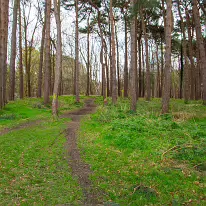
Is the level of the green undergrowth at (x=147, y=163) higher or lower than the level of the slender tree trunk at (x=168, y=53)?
lower

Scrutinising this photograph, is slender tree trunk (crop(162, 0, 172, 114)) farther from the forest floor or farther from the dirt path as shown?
the dirt path

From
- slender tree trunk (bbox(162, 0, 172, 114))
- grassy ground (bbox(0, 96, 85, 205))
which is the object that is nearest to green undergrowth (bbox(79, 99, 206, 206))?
grassy ground (bbox(0, 96, 85, 205))

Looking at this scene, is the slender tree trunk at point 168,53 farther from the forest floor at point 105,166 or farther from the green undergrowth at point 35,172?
the green undergrowth at point 35,172

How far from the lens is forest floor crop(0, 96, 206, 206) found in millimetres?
3791

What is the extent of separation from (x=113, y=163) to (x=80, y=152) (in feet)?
4.09

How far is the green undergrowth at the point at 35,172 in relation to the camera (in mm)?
3748

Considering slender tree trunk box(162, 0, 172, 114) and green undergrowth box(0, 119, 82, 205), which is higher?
slender tree trunk box(162, 0, 172, 114)

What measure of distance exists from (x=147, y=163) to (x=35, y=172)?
2612mm

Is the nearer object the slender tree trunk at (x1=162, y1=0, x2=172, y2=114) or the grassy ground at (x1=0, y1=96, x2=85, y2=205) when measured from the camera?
the grassy ground at (x1=0, y1=96, x2=85, y2=205)

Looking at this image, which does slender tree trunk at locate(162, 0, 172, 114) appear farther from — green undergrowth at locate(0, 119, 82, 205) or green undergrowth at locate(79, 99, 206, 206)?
green undergrowth at locate(0, 119, 82, 205)

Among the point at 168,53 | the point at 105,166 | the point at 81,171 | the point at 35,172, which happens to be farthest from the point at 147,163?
the point at 168,53

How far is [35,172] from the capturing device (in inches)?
189

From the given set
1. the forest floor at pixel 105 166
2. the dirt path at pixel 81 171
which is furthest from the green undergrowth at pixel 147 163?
the dirt path at pixel 81 171

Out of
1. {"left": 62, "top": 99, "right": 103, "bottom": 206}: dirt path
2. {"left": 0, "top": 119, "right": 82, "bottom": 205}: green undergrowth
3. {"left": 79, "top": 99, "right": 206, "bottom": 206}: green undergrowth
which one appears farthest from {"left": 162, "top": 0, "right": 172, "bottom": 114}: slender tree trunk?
{"left": 0, "top": 119, "right": 82, "bottom": 205}: green undergrowth
